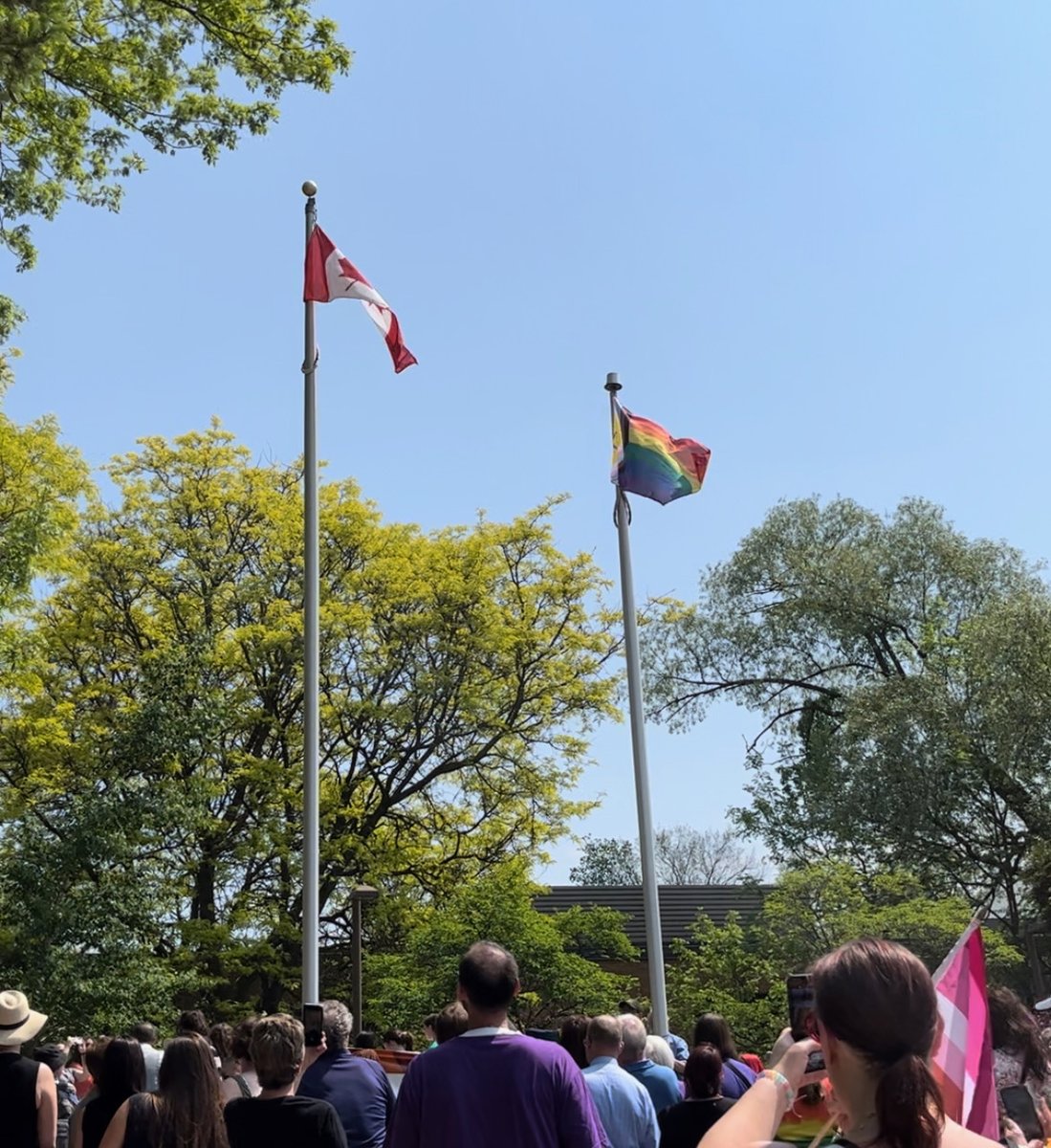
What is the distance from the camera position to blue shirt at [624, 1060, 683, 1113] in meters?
7.81

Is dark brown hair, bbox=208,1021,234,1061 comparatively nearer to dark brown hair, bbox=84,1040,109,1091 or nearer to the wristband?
dark brown hair, bbox=84,1040,109,1091

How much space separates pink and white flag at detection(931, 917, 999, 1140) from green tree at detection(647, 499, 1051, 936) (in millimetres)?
25821

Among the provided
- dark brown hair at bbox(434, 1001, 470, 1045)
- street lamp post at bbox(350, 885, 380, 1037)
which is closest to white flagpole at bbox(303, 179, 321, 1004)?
street lamp post at bbox(350, 885, 380, 1037)

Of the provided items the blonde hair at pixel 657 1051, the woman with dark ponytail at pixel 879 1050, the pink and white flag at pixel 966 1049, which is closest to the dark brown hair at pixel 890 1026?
the woman with dark ponytail at pixel 879 1050

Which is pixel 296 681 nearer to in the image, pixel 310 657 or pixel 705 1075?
pixel 310 657

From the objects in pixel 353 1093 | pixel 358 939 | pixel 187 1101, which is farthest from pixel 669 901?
pixel 187 1101

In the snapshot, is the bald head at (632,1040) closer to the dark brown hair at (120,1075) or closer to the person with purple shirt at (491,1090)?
the dark brown hair at (120,1075)

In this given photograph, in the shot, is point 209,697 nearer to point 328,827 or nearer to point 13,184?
point 328,827

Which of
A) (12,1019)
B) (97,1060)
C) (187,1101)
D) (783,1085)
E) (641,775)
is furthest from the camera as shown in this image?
(641,775)

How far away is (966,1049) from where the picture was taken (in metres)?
3.12

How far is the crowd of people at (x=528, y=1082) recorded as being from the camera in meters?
2.37

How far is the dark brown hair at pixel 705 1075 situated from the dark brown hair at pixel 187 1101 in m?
2.44

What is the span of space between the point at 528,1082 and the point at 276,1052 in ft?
4.74

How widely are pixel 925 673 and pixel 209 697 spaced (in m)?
16.7
